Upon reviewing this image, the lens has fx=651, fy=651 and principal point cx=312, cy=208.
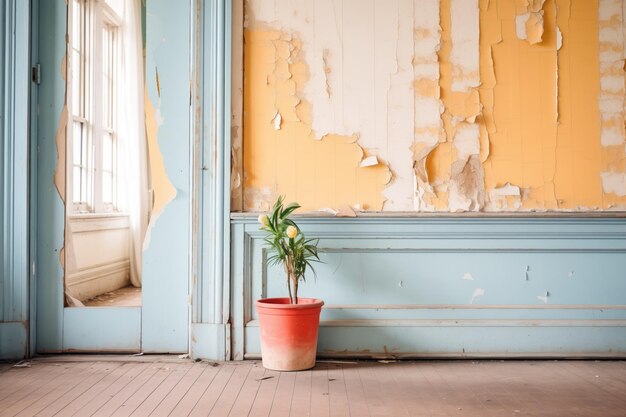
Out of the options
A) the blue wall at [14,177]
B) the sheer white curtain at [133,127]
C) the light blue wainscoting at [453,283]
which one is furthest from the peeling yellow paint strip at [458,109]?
the sheer white curtain at [133,127]

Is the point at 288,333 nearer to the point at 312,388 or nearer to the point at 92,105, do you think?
the point at 312,388

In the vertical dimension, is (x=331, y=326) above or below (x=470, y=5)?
below

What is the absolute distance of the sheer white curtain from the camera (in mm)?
6297

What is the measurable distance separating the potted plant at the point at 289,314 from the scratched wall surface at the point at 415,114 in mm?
320

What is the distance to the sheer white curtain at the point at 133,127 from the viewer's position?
6297 millimetres

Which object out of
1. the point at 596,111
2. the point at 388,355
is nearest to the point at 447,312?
the point at 388,355

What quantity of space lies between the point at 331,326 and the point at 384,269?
1.47ft

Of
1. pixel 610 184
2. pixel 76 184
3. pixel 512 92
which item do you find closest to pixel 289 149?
pixel 512 92

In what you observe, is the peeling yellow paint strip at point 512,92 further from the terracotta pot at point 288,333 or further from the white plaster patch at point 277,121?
the terracotta pot at point 288,333

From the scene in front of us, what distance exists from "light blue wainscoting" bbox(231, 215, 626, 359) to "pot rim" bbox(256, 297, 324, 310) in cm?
16

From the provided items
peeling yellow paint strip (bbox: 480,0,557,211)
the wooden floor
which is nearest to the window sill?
the wooden floor

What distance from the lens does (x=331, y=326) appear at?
147 inches

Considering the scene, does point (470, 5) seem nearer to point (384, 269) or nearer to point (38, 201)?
point (384, 269)

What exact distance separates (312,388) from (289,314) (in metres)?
0.44
